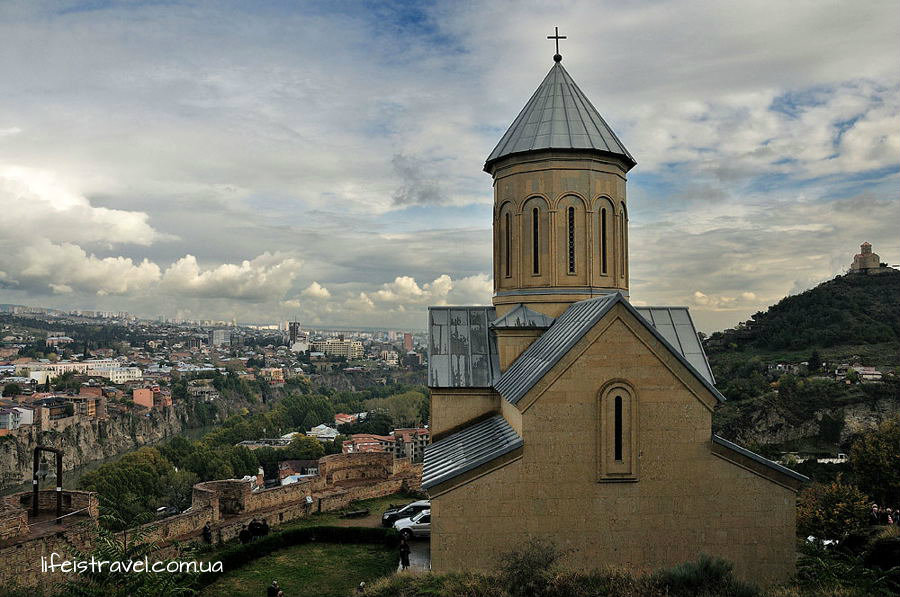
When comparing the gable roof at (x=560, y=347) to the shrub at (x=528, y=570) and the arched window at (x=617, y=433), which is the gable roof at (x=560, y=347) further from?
the shrub at (x=528, y=570)

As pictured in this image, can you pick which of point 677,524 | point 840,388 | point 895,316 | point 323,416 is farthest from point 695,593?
point 323,416

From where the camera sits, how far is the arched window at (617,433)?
21.7 feet

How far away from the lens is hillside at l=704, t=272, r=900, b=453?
3412cm

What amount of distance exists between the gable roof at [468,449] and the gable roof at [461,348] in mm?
678

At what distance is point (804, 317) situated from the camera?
165 ft

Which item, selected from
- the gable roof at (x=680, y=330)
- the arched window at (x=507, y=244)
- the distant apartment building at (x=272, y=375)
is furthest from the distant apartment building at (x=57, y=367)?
the gable roof at (x=680, y=330)

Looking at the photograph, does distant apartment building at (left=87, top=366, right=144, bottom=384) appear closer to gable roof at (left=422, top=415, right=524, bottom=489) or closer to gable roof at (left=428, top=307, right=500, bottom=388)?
gable roof at (left=428, top=307, right=500, bottom=388)

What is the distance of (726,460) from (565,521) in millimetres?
1903

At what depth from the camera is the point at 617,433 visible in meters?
6.70

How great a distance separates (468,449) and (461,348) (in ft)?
7.34

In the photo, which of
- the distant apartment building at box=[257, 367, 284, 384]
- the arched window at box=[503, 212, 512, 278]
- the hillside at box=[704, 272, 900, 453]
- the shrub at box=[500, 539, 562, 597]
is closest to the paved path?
the shrub at box=[500, 539, 562, 597]

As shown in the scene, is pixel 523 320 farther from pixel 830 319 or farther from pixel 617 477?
pixel 830 319

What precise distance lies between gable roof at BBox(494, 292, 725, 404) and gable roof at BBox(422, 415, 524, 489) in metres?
0.47

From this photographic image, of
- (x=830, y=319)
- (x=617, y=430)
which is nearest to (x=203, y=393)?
(x=830, y=319)
